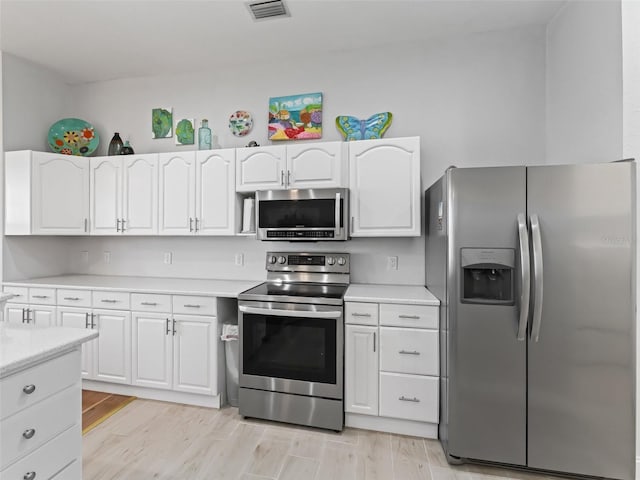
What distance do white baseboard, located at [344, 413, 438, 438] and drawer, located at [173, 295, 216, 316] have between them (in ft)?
4.17

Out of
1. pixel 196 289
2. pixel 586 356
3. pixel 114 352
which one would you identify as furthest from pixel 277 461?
pixel 586 356

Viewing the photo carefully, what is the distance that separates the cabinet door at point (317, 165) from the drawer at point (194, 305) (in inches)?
43.9

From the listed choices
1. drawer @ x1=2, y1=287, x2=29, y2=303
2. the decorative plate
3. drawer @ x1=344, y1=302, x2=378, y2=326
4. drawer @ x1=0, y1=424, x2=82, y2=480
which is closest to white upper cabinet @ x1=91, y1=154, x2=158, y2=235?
the decorative plate

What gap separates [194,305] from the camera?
267 cm

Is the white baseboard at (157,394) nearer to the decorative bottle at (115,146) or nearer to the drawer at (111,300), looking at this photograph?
the drawer at (111,300)

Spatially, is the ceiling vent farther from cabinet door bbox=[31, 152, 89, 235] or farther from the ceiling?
cabinet door bbox=[31, 152, 89, 235]

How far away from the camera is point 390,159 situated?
2.62 meters

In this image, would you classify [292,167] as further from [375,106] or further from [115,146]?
[115,146]

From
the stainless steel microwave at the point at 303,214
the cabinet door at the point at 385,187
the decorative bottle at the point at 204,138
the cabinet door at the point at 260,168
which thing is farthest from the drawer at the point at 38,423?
the decorative bottle at the point at 204,138

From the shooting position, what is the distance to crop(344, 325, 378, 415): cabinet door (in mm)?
2342

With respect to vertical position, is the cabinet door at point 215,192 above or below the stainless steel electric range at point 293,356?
above

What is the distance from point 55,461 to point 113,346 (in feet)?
5.55

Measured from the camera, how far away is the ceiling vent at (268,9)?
2.39m

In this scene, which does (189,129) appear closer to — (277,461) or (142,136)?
(142,136)
